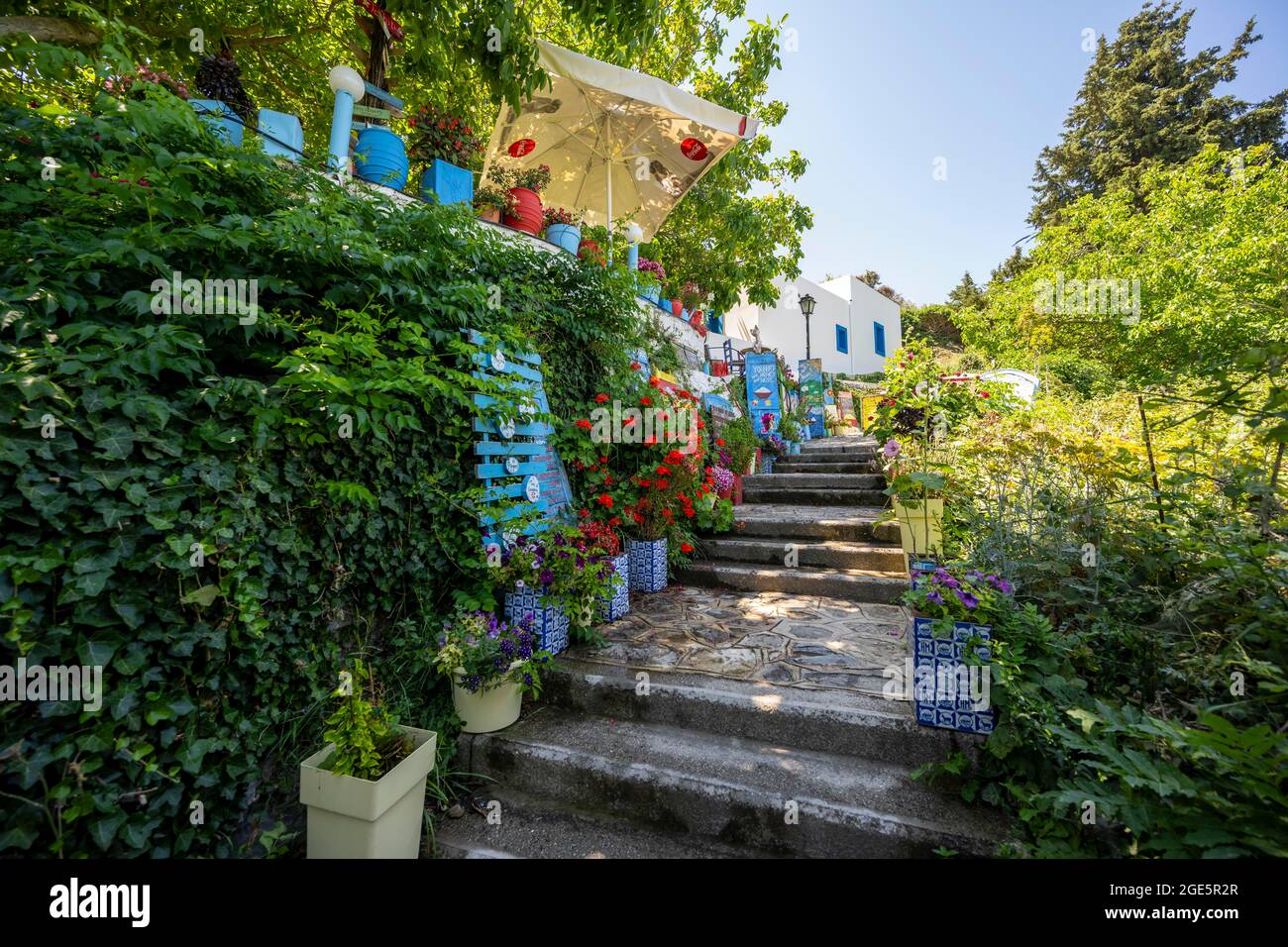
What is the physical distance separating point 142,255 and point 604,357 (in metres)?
2.79

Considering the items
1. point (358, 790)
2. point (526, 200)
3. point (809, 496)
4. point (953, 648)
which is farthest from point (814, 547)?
point (526, 200)

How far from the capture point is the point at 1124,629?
2084 millimetres

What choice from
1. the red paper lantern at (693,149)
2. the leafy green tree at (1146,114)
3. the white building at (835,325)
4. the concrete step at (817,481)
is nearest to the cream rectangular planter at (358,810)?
the concrete step at (817,481)

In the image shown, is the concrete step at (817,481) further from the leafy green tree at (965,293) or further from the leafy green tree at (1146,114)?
the leafy green tree at (965,293)

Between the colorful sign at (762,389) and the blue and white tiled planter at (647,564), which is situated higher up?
the colorful sign at (762,389)

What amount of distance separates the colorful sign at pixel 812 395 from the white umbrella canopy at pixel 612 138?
5.58m

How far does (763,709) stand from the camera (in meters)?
2.31

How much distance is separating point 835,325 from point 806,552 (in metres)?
15.5

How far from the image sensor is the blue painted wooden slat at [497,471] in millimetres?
2785

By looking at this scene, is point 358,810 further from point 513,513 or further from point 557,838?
point 513,513

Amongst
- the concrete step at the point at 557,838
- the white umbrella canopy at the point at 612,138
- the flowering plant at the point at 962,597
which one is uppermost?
the white umbrella canopy at the point at 612,138

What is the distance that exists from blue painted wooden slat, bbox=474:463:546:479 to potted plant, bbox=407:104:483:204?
7.50 feet
